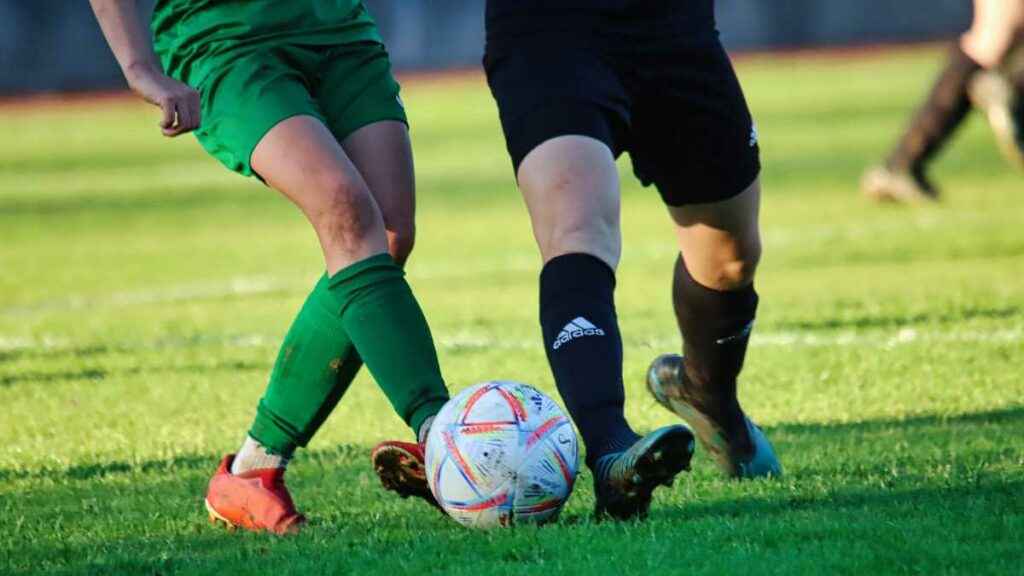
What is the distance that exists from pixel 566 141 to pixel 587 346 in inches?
18.3

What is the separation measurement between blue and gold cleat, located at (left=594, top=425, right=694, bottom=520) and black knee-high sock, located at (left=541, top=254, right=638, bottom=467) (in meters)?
0.07

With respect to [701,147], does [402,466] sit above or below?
below

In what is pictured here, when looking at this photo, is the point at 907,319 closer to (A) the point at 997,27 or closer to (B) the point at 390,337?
(A) the point at 997,27

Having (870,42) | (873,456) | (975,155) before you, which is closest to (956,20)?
(870,42)

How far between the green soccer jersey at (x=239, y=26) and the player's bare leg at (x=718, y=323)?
1.00m

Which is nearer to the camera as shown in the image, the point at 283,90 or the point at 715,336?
the point at 283,90

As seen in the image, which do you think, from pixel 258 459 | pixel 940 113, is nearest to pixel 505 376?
pixel 258 459

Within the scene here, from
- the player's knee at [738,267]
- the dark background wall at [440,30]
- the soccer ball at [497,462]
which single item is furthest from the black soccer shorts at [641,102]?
the dark background wall at [440,30]

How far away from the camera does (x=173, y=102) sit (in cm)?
432

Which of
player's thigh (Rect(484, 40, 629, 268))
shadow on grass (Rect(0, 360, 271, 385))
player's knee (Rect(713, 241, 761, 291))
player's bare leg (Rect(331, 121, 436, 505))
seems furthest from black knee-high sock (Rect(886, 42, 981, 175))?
player's thigh (Rect(484, 40, 629, 268))

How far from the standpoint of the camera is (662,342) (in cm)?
773

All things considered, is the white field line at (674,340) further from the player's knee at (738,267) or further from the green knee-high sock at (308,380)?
the green knee-high sock at (308,380)

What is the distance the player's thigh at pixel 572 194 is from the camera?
4207 millimetres

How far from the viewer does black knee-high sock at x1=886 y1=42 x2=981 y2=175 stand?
10086mm
